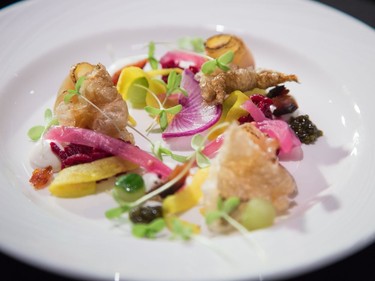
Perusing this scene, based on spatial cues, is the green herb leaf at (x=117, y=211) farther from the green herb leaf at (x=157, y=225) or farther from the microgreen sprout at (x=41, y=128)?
the microgreen sprout at (x=41, y=128)

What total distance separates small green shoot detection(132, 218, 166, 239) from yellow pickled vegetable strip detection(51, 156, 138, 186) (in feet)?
1.22

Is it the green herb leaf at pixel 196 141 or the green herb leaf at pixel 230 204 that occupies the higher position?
the green herb leaf at pixel 230 204

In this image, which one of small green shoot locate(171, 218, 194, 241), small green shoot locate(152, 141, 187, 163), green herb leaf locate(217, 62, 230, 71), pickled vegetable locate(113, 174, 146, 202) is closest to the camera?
small green shoot locate(171, 218, 194, 241)

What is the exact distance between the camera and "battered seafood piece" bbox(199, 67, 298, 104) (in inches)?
109

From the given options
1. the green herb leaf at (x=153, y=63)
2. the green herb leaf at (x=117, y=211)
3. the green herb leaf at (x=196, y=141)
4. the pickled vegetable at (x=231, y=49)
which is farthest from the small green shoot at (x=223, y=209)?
the green herb leaf at (x=153, y=63)

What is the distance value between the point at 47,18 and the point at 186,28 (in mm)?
947

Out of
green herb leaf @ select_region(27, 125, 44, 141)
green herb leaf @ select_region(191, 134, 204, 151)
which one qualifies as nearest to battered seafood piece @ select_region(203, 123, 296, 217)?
green herb leaf @ select_region(191, 134, 204, 151)

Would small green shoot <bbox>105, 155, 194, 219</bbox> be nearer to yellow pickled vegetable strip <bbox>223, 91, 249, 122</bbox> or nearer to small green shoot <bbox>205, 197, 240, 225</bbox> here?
small green shoot <bbox>205, 197, 240, 225</bbox>

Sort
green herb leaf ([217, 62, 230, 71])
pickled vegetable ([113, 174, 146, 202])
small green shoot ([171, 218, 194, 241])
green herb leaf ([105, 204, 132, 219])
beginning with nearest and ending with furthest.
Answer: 1. small green shoot ([171, 218, 194, 241])
2. green herb leaf ([105, 204, 132, 219])
3. pickled vegetable ([113, 174, 146, 202])
4. green herb leaf ([217, 62, 230, 71])

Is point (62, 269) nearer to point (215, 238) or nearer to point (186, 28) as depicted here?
point (215, 238)

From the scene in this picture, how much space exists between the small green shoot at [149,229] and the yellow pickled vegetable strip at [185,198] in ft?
0.38

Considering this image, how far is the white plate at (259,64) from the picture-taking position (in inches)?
73.2

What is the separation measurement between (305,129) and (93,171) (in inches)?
43.9

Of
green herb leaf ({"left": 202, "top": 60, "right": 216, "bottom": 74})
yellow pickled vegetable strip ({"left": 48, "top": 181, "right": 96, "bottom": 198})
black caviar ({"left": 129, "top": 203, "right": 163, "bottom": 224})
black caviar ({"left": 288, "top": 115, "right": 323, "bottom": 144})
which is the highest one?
green herb leaf ({"left": 202, "top": 60, "right": 216, "bottom": 74})
